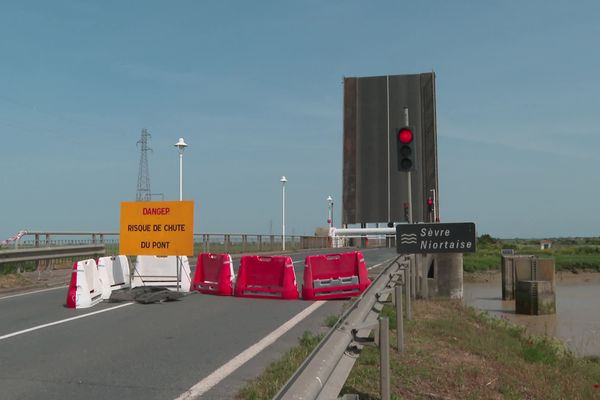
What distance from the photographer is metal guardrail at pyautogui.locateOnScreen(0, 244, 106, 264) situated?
15.1m

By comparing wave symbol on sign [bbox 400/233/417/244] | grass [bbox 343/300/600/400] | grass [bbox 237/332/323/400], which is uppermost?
wave symbol on sign [bbox 400/233/417/244]

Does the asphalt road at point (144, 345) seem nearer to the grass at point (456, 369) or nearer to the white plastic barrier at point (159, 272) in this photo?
the grass at point (456, 369)

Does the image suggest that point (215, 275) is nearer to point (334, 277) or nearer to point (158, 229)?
point (158, 229)

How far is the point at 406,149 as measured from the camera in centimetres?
1077

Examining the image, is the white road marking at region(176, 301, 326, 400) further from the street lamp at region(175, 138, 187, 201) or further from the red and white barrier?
the street lamp at region(175, 138, 187, 201)

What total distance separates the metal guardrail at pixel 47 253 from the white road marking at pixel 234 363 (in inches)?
341

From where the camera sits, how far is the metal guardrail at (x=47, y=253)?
49.6 feet

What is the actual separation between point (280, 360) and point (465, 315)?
6.63 meters

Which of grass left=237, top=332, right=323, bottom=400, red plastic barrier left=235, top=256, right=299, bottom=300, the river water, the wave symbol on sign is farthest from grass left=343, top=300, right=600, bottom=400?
the river water

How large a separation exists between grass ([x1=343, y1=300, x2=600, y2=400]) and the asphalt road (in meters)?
1.22

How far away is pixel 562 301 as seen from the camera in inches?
937

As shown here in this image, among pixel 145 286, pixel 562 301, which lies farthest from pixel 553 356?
pixel 562 301

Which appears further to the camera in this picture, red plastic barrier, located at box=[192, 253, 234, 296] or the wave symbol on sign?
red plastic barrier, located at box=[192, 253, 234, 296]

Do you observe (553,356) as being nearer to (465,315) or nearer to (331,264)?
(465,315)
